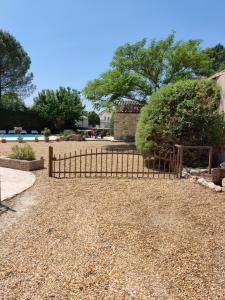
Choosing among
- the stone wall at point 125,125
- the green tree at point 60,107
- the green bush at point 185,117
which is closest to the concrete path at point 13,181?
the green bush at point 185,117

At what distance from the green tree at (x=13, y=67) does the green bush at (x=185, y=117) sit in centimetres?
3024

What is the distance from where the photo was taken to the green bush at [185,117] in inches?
343

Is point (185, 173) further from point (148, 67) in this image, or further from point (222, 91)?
point (148, 67)

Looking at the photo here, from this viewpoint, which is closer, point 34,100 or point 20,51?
point 34,100

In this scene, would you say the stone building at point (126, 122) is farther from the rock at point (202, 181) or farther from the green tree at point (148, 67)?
the rock at point (202, 181)

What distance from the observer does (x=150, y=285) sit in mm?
2924

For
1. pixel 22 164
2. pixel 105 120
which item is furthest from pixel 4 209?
pixel 105 120

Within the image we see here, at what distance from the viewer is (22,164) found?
8.88 metres

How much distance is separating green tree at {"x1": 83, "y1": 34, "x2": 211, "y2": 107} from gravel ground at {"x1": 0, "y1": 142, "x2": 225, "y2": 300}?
37.8ft

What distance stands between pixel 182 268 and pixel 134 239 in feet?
3.07

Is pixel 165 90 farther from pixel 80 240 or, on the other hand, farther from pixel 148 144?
pixel 80 240

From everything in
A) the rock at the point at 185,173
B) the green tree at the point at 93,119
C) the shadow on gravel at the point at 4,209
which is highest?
the green tree at the point at 93,119

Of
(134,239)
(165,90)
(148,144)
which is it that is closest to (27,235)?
(134,239)

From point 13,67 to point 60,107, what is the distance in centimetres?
1070
